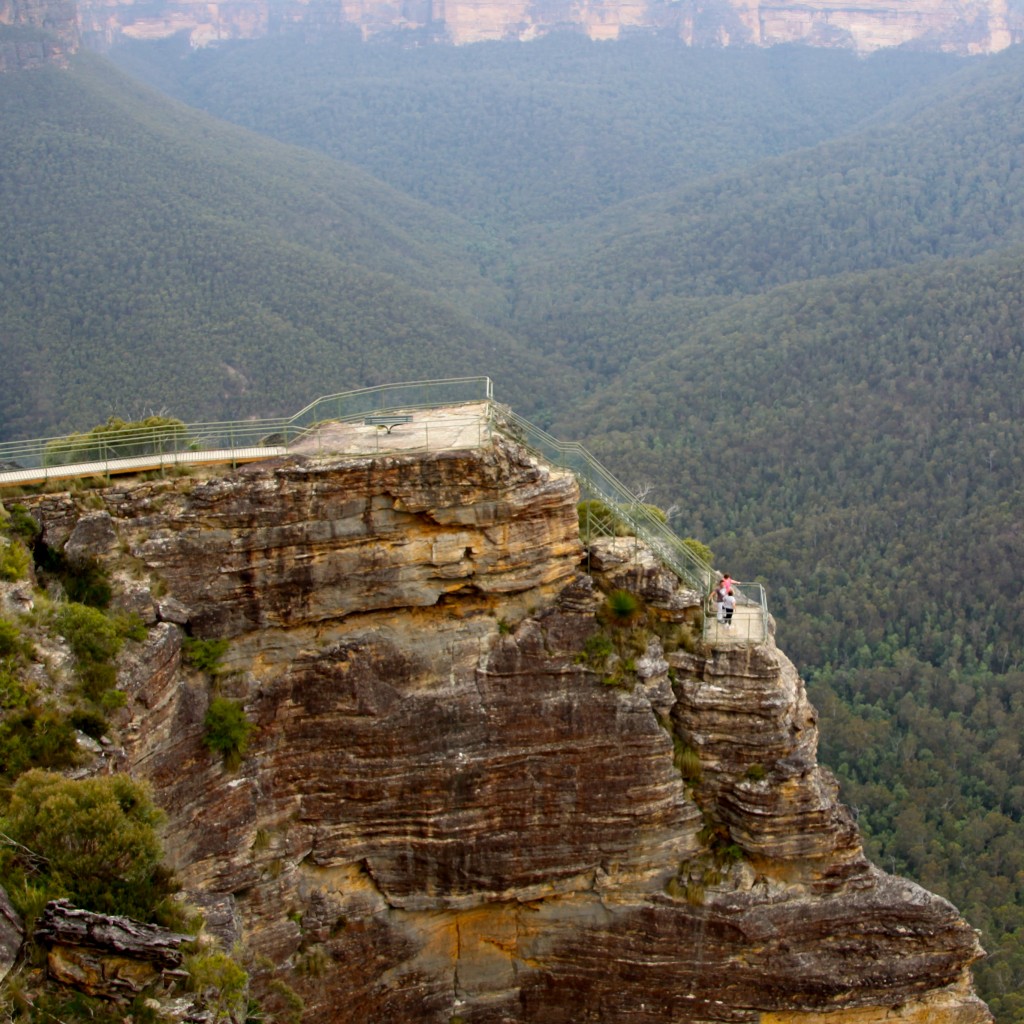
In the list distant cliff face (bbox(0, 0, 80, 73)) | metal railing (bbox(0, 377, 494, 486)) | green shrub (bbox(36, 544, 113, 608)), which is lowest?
green shrub (bbox(36, 544, 113, 608))

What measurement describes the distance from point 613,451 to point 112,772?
7664 cm

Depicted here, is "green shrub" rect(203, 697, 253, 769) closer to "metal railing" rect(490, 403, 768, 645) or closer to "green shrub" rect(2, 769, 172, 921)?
"green shrub" rect(2, 769, 172, 921)

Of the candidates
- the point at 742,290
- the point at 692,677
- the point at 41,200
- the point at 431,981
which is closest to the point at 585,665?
the point at 692,677

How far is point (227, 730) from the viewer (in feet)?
73.4

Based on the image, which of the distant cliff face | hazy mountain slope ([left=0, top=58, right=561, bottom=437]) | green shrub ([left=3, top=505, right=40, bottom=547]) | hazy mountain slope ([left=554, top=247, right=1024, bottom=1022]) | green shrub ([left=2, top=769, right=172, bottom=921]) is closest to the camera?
green shrub ([left=2, top=769, right=172, bottom=921])

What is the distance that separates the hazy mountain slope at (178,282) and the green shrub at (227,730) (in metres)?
62.3

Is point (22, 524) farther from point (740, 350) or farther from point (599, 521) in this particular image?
point (740, 350)

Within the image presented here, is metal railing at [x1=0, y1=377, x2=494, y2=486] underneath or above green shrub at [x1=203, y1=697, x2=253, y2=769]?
above

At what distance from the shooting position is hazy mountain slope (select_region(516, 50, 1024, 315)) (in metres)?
155

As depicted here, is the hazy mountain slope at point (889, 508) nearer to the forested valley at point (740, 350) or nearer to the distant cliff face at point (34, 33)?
the forested valley at point (740, 350)

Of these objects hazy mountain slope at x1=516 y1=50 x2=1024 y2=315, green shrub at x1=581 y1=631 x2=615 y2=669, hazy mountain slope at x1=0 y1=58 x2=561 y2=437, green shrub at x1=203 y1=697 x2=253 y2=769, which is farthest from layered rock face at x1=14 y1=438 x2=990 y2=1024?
hazy mountain slope at x1=516 y1=50 x2=1024 y2=315

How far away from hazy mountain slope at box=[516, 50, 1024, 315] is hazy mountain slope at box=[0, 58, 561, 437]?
706 inches

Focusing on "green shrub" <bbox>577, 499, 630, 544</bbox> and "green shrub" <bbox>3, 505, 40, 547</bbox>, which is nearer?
"green shrub" <bbox>3, 505, 40, 547</bbox>

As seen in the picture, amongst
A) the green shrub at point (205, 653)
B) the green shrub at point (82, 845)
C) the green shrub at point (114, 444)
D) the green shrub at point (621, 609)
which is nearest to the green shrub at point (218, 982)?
the green shrub at point (82, 845)
